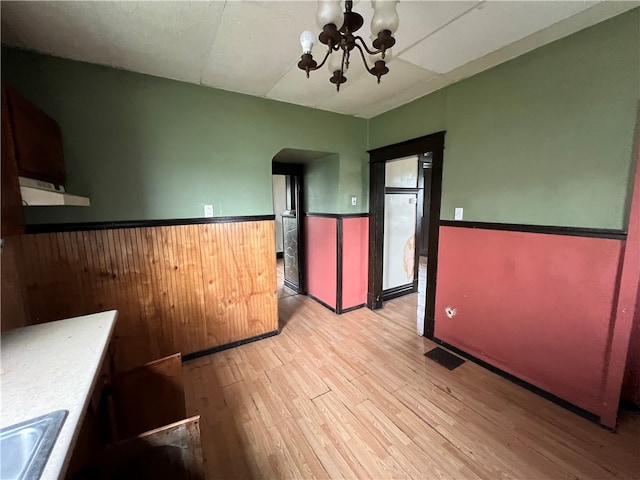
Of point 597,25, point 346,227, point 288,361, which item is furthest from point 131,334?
point 597,25

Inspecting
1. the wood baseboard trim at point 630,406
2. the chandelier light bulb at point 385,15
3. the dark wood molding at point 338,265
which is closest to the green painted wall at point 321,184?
the dark wood molding at point 338,265

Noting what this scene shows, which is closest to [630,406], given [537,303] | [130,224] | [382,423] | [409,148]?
[537,303]

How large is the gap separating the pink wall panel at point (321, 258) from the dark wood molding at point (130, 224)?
102 cm

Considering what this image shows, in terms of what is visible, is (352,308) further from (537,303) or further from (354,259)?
(537,303)

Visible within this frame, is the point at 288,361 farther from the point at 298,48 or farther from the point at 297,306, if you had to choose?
the point at 298,48

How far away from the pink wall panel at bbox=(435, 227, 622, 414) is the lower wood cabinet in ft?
7.38

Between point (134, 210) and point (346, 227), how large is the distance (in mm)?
2193

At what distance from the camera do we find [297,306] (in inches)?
144

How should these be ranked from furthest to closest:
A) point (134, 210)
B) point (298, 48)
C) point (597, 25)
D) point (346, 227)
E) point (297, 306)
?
point (297, 306)
point (346, 227)
point (134, 210)
point (298, 48)
point (597, 25)

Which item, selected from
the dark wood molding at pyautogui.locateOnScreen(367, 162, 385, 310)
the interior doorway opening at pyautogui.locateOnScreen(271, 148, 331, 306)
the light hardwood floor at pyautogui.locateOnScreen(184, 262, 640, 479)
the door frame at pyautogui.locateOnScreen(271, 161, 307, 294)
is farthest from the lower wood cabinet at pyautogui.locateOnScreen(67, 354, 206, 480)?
the door frame at pyautogui.locateOnScreen(271, 161, 307, 294)

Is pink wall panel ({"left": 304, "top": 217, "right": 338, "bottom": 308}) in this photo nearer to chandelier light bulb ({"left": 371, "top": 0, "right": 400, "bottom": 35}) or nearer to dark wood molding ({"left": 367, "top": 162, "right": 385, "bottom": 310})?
dark wood molding ({"left": 367, "top": 162, "right": 385, "bottom": 310})

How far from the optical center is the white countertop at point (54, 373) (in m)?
0.72

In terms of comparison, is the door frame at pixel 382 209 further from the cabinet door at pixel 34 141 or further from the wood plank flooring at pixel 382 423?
the cabinet door at pixel 34 141

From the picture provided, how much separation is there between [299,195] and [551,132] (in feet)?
9.46
